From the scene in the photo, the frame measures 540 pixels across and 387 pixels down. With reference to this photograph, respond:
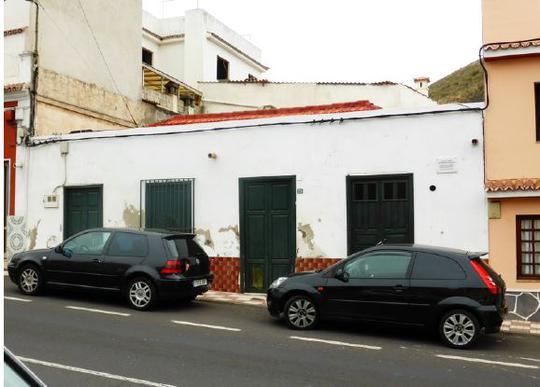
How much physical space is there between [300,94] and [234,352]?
62.4 feet

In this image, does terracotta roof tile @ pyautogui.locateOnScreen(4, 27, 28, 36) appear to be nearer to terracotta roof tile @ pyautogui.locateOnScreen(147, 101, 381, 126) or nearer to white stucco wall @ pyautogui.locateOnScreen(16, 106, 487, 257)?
white stucco wall @ pyautogui.locateOnScreen(16, 106, 487, 257)

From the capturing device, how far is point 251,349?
328 inches

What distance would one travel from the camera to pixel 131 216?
617 inches

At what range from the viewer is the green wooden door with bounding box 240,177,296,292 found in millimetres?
13914

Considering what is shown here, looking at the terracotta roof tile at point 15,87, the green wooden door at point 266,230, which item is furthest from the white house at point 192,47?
the green wooden door at point 266,230

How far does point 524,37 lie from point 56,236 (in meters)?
13.0

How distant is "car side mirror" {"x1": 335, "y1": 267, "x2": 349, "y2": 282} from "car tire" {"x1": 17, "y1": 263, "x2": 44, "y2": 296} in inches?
251

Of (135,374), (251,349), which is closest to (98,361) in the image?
(135,374)

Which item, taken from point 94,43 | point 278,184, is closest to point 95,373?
point 278,184

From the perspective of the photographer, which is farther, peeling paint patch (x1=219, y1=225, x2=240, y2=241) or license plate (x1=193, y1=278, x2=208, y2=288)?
peeling paint patch (x1=219, y1=225, x2=240, y2=241)

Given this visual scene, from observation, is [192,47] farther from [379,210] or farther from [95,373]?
[95,373]

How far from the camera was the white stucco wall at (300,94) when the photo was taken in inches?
974

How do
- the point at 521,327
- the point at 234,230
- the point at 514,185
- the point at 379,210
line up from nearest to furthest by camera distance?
the point at 521,327, the point at 514,185, the point at 379,210, the point at 234,230

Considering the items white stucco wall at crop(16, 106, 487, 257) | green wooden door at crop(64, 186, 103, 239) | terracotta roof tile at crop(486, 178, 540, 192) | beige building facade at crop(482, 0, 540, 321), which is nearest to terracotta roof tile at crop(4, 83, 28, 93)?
white stucco wall at crop(16, 106, 487, 257)
